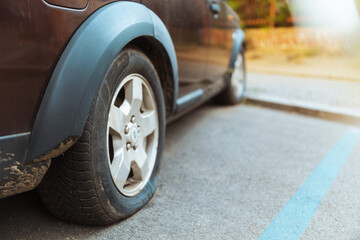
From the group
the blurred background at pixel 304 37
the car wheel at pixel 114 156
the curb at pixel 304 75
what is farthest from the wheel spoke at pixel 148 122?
the blurred background at pixel 304 37

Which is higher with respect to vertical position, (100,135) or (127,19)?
(127,19)

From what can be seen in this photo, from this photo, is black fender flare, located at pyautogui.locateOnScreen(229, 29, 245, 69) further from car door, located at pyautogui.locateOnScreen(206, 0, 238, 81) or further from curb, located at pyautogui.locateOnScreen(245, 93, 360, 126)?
curb, located at pyautogui.locateOnScreen(245, 93, 360, 126)

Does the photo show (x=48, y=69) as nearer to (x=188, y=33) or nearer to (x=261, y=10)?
(x=188, y=33)

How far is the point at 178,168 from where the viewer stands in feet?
9.24

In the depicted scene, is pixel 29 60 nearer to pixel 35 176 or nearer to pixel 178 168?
pixel 35 176

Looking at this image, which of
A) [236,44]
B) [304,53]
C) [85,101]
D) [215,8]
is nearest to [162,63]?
[85,101]

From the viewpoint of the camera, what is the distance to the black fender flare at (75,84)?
5.08ft

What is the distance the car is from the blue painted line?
30.4 inches

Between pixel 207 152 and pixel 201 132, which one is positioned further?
pixel 201 132

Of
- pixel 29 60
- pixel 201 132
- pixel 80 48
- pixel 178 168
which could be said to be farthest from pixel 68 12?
pixel 201 132

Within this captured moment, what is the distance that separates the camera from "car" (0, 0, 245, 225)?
1.47 meters

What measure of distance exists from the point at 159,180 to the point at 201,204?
461 mm

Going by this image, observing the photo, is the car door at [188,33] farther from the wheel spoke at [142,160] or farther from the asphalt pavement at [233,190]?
the wheel spoke at [142,160]

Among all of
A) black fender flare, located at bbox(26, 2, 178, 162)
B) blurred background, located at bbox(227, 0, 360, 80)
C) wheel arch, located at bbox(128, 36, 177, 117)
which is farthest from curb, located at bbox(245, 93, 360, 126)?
black fender flare, located at bbox(26, 2, 178, 162)
